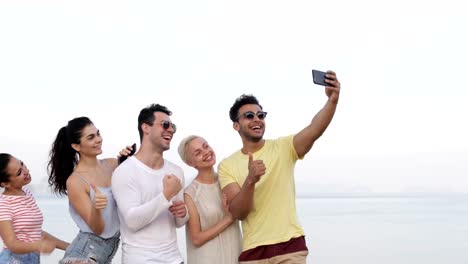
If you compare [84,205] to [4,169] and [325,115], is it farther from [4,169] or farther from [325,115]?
[325,115]

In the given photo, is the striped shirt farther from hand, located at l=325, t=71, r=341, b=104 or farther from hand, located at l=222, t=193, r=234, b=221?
hand, located at l=325, t=71, r=341, b=104

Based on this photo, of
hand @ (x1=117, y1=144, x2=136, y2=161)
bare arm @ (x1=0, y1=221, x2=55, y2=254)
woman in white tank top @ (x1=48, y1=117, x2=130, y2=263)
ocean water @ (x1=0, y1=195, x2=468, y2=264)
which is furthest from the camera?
ocean water @ (x1=0, y1=195, x2=468, y2=264)

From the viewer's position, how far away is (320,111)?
5359mm

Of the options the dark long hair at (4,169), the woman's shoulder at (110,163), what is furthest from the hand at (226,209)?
the dark long hair at (4,169)

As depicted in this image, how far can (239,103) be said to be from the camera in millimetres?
5711

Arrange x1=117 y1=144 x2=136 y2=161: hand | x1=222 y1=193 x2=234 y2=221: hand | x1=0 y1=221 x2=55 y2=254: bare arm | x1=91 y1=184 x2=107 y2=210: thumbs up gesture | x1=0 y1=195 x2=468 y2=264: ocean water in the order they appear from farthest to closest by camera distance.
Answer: x1=0 y1=195 x2=468 y2=264: ocean water, x1=117 y1=144 x2=136 y2=161: hand, x1=0 y1=221 x2=55 y2=254: bare arm, x1=222 y1=193 x2=234 y2=221: hand, x1=91 y1=184 x2=107 y2=210: thumbs up gesture

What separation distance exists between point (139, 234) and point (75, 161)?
792 mm

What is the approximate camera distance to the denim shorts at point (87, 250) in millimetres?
5160

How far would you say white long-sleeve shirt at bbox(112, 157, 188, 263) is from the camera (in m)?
5.01

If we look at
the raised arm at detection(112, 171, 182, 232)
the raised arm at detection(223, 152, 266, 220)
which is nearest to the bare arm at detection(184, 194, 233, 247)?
the raised arm at detection(223, 152, 266, 220)

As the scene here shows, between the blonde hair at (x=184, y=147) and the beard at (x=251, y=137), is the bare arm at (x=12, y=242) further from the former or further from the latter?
the beard at (x=251, y=137)

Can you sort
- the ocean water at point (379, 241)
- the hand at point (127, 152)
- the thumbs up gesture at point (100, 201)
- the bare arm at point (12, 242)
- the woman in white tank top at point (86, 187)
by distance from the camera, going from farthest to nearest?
the ocean water at point (379, 241) → the hand at point (127, 152) → the bare arm at point (12, 242) → the woman in white tank top at point (86, 187) → the thumbs up gesture at point (100, 201)

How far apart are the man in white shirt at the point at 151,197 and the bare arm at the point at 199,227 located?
0.09 metres

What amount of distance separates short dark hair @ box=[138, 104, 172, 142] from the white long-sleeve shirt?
279mm
